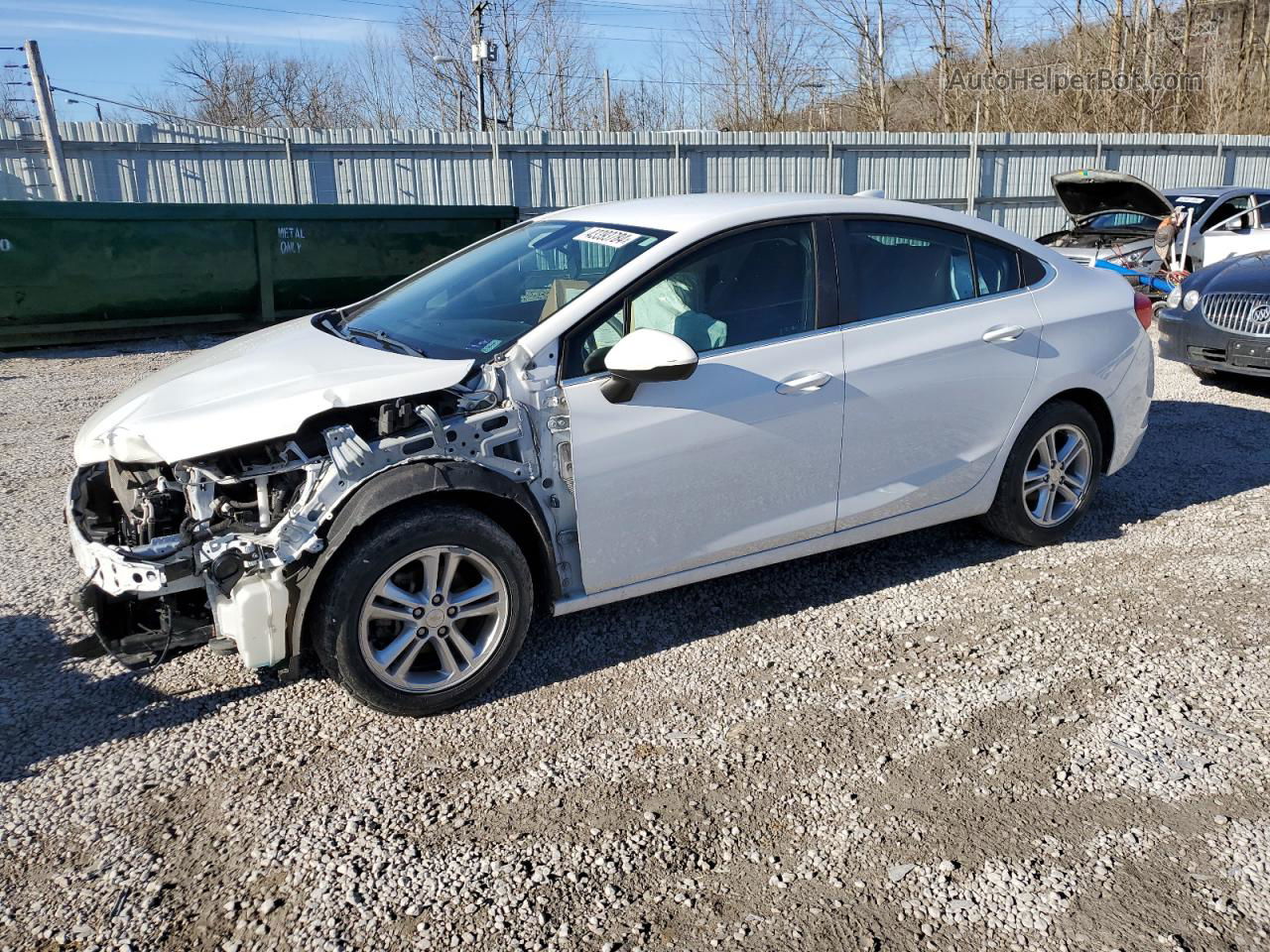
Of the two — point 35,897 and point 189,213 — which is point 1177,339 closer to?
point 35,897

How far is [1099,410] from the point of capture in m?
4.98

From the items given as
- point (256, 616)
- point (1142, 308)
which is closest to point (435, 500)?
point (256, 616)

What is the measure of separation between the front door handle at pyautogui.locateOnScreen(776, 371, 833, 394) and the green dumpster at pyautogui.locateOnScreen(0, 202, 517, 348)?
9.20 metres

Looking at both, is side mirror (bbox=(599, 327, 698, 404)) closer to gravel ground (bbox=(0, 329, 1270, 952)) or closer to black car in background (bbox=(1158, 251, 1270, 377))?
gravel ground (bbox=(0, 329, 1270, 952))

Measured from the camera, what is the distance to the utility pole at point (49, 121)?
502 inches

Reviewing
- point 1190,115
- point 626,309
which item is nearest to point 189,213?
point 626,309

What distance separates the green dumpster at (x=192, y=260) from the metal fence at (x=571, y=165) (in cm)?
383

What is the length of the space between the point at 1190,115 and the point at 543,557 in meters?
32.1

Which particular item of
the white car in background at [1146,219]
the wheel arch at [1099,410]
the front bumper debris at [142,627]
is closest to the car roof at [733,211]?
the wheel arch at [1099,410]

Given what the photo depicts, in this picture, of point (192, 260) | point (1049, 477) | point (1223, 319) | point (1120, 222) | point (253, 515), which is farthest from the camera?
point (1120, 222)

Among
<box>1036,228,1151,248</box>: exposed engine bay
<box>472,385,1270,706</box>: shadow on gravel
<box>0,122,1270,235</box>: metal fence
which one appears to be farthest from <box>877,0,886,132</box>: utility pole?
<box>472,385,1270,706</box>: shadow on gravel

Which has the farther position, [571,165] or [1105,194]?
[571,165]

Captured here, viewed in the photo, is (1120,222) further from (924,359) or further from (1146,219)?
(924,359)

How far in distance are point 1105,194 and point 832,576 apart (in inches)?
397
